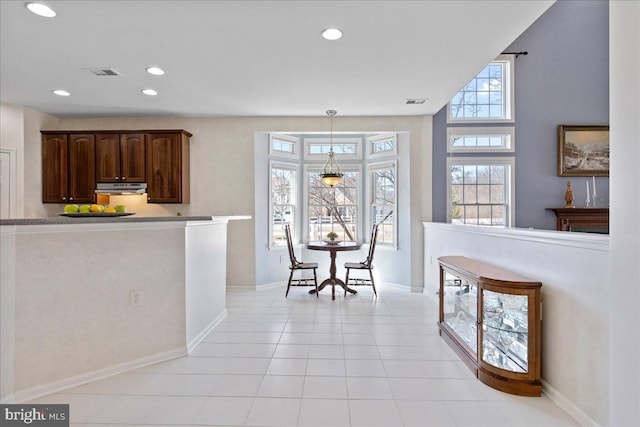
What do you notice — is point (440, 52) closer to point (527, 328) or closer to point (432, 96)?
point (432, 96)

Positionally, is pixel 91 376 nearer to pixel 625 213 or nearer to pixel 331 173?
pixel 331 173

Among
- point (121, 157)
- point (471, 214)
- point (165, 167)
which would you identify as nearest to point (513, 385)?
point (471, 214)

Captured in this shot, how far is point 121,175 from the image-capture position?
15.4 feet

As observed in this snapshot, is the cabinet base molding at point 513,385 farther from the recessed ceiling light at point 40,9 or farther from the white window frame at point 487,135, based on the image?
the recessed ceiling light at point 40,9

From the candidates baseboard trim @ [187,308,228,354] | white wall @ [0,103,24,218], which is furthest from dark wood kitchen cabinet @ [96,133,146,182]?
baseboard trim @ [187,308,228,354]

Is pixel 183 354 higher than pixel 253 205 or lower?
lower

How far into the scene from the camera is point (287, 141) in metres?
5.48

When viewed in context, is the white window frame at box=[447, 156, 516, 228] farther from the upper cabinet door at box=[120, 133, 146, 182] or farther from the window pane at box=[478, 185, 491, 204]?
the upper cabinet door at box=[120, 133, 146, 182]

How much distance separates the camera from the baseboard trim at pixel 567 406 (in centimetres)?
182

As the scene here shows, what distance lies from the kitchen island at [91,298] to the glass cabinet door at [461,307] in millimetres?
2384

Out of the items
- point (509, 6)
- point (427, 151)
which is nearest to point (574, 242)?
point (509, 6)

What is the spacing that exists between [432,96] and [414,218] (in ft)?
5.87

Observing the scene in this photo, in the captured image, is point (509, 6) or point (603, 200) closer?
point (509, 6)

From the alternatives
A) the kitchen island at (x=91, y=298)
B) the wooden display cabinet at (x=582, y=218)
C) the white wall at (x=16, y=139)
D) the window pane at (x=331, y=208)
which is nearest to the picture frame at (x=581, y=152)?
the wooden display cabinet at (x=582, y=218)
